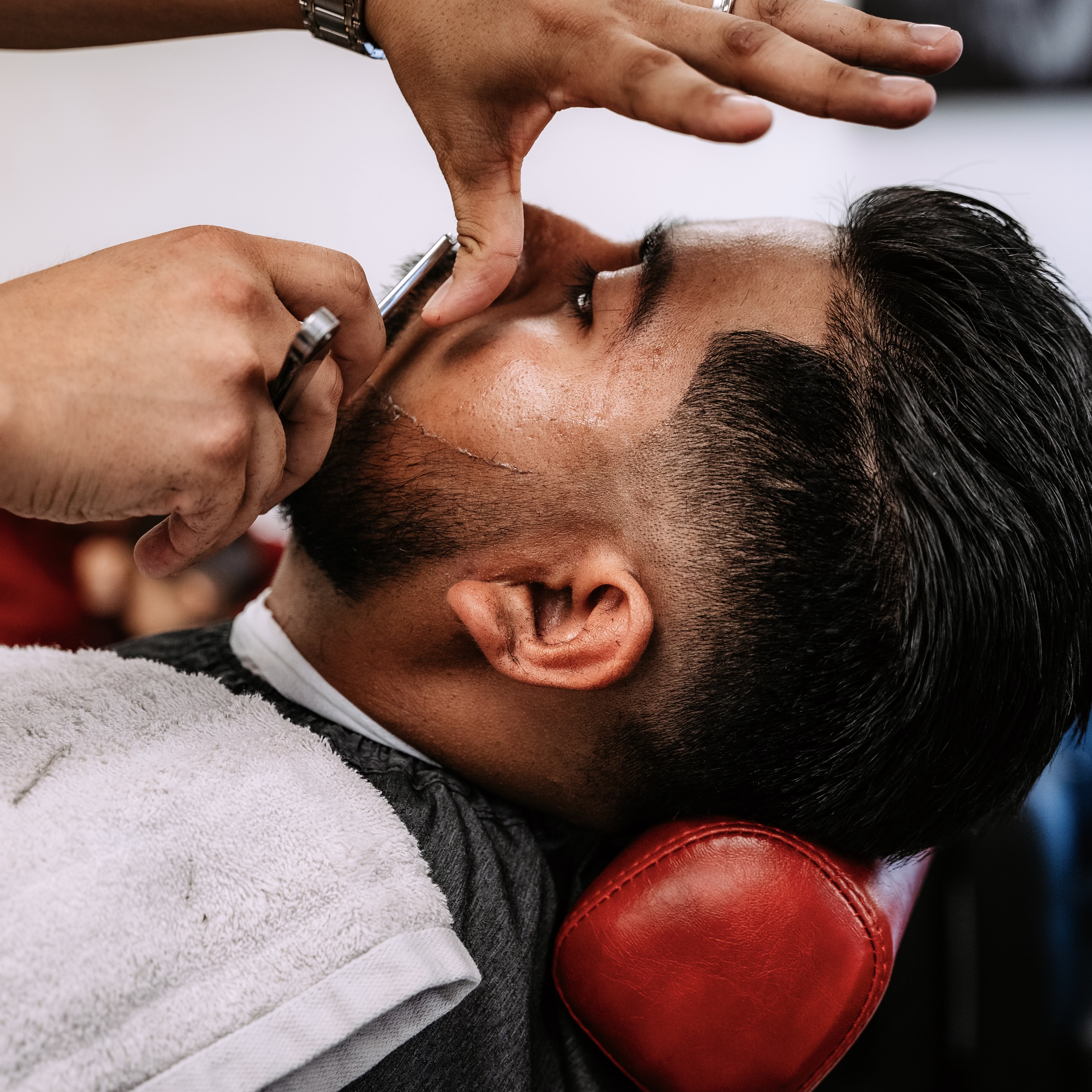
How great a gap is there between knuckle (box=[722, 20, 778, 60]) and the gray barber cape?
88cm

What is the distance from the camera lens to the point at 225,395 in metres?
0.80

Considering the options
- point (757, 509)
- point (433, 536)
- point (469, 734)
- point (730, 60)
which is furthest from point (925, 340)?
point (469, 734)

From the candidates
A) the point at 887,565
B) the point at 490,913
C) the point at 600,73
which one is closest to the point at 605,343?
the point at 600,73

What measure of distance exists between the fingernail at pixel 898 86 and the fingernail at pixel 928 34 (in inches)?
4.3

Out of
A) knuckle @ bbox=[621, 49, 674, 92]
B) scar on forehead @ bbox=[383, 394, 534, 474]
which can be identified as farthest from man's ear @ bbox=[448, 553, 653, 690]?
knuckle @ bbox=[621, 49, 674, 92]

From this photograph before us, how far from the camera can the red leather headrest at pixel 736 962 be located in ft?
2.88

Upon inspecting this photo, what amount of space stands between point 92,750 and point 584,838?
664mm

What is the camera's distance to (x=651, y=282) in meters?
1.07

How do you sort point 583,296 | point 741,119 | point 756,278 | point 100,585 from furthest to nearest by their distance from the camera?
point 100,585 → point 583,296 → point 756,278 → point 741,119

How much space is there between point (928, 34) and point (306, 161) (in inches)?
70.3

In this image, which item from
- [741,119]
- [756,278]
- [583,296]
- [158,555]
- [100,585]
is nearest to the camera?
[741,119]

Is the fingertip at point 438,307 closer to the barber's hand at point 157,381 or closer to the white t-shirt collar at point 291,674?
the barber's hand at point 157,381

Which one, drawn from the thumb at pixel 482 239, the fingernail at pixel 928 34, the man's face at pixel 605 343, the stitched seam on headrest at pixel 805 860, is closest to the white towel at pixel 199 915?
the stitched seam on headrest at pixel 805 860

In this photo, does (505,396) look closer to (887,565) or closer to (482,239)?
(482,239)
